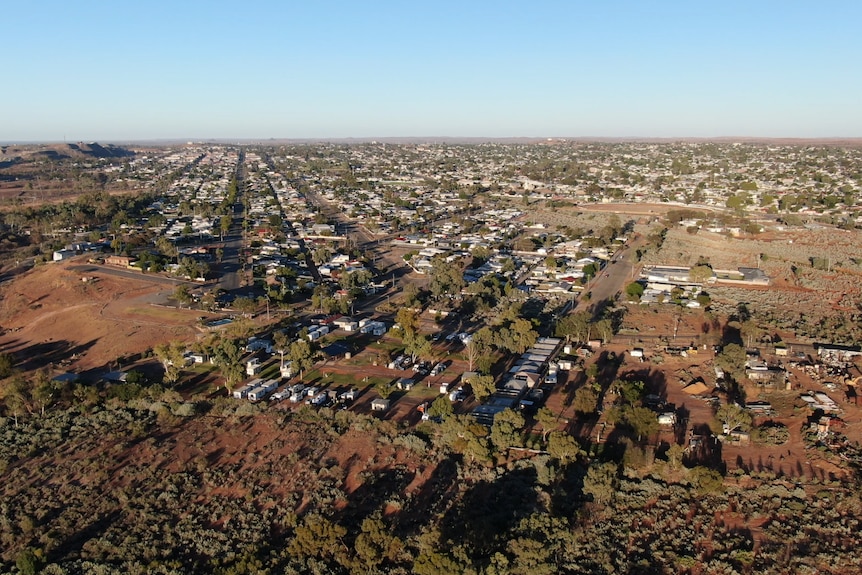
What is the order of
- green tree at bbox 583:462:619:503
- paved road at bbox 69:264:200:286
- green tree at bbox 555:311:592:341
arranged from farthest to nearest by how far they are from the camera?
paved road at bbox 69:264:200:286 < green tree at bbox 555:311:592:341 < green tree at bbox 583:462:619:503

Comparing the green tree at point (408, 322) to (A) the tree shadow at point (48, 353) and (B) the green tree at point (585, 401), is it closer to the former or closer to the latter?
(B) the green tree at point (585, 401)

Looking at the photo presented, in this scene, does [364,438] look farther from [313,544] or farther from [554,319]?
[554,319]

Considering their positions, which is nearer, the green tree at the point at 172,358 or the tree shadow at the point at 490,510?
the tree shadow at the point at 490,510

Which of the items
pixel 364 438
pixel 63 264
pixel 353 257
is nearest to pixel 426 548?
pixel 364 438

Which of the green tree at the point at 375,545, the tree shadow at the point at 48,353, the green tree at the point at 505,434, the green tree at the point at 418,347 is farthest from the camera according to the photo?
the tree shadow at the point at 48,353

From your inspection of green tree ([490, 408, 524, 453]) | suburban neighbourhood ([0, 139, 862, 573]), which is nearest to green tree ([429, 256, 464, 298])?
suburban neighbourhood ([0, 139, 862, 573])

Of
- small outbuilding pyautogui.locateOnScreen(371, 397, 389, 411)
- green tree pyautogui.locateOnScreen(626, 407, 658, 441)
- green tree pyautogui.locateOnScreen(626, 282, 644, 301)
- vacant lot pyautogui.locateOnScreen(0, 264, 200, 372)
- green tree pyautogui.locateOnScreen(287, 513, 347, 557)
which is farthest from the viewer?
green tree pyautogui.locateOnScreen(626, 282, 644, 301)

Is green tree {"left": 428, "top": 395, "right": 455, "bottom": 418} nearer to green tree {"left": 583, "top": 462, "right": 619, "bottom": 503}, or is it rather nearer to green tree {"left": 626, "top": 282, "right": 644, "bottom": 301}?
green tree {"left": 583, "top": 462, "right": 619, "bottom": 503}

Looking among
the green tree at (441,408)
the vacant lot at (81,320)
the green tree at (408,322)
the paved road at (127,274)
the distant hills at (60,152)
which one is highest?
the distant hills at (60,152)

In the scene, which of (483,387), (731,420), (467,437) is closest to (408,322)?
(483,387)

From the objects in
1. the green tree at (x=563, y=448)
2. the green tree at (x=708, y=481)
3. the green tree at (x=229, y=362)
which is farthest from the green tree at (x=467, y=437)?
the green tree at (x=229, y=362)

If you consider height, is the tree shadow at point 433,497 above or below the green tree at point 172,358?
below

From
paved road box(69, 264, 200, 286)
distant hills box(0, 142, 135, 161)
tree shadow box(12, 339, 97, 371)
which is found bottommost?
tree shadow box(12, 339, 97, 371)
